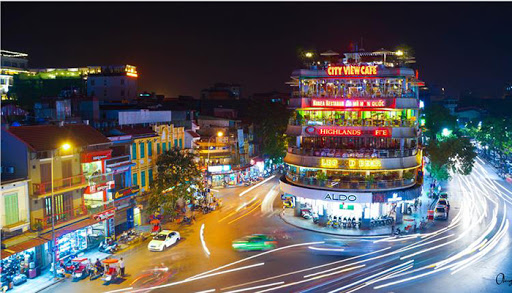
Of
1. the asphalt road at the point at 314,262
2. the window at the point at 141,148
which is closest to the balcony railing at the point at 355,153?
the asphalt road at the point at 314,262

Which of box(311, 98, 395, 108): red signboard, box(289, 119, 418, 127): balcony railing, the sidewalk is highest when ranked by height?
box(311, 98, 395, 108): red signboard

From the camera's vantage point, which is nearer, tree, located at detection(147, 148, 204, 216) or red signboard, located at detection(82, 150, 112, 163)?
red signboard, located at detection(82, 150, 112, 163)

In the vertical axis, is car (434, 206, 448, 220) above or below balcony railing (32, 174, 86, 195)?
below

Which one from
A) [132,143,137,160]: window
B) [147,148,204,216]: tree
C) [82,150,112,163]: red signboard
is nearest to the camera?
[82,150,112,163]: red signboard

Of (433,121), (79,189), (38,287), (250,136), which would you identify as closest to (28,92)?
(250,136)

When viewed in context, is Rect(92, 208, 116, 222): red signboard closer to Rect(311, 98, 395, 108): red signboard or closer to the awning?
the awning

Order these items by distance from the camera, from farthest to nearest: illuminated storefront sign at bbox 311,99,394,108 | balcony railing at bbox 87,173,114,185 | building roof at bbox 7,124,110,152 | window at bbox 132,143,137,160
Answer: illuminated storefront sign at bbox 311,99,394,108 < window at bbox 132,143,137,160 < balcony railing at bbox 87,173,114,185 < building roof at bbox 7,124,110,152

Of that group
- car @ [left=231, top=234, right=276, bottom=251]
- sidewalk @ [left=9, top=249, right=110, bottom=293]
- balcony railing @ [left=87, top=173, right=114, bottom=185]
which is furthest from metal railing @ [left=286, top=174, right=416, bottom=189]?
sidewalk @ [left=9, top=249, right=110, bottom=293]

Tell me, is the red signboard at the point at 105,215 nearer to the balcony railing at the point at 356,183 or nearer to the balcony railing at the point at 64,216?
the balcony railing at the point at 64,216
